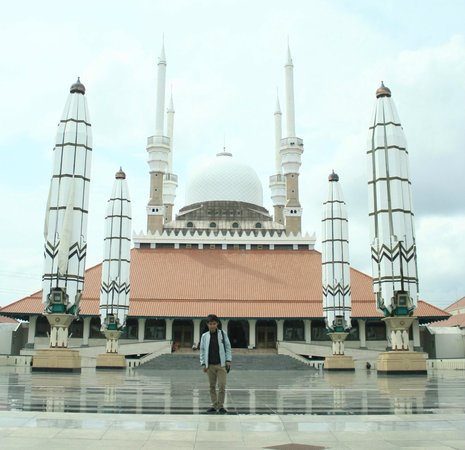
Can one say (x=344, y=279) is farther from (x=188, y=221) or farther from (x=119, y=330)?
(x=188, y=221)

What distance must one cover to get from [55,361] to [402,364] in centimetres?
1440

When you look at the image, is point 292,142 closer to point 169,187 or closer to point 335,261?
point 169,187

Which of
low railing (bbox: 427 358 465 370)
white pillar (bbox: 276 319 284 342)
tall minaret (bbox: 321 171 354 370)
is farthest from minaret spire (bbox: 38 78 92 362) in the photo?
white pillar (bbox: 276 319 284 342)

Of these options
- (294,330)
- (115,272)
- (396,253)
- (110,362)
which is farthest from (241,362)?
(396,253)

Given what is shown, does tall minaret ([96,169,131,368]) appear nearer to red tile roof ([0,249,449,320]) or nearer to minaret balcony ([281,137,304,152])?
red tile roof ([0,249,449,320])

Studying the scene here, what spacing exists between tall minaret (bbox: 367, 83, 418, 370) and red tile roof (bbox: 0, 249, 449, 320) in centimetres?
2215

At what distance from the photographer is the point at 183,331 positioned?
50969 millimetres

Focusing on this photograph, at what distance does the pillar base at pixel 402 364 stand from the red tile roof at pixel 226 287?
23.1m

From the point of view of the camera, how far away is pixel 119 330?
33094 mm

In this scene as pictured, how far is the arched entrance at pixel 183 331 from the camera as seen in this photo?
50.8 metres

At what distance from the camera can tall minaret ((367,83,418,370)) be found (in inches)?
958

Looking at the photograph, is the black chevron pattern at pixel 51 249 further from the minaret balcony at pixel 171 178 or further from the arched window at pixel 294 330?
the minaret balcony at pixel 171 178

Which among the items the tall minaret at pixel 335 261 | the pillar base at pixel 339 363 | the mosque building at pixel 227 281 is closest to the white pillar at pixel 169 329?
the mosque building at pixel 227 281

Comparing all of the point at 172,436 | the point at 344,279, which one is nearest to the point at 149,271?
the point at 344,279
